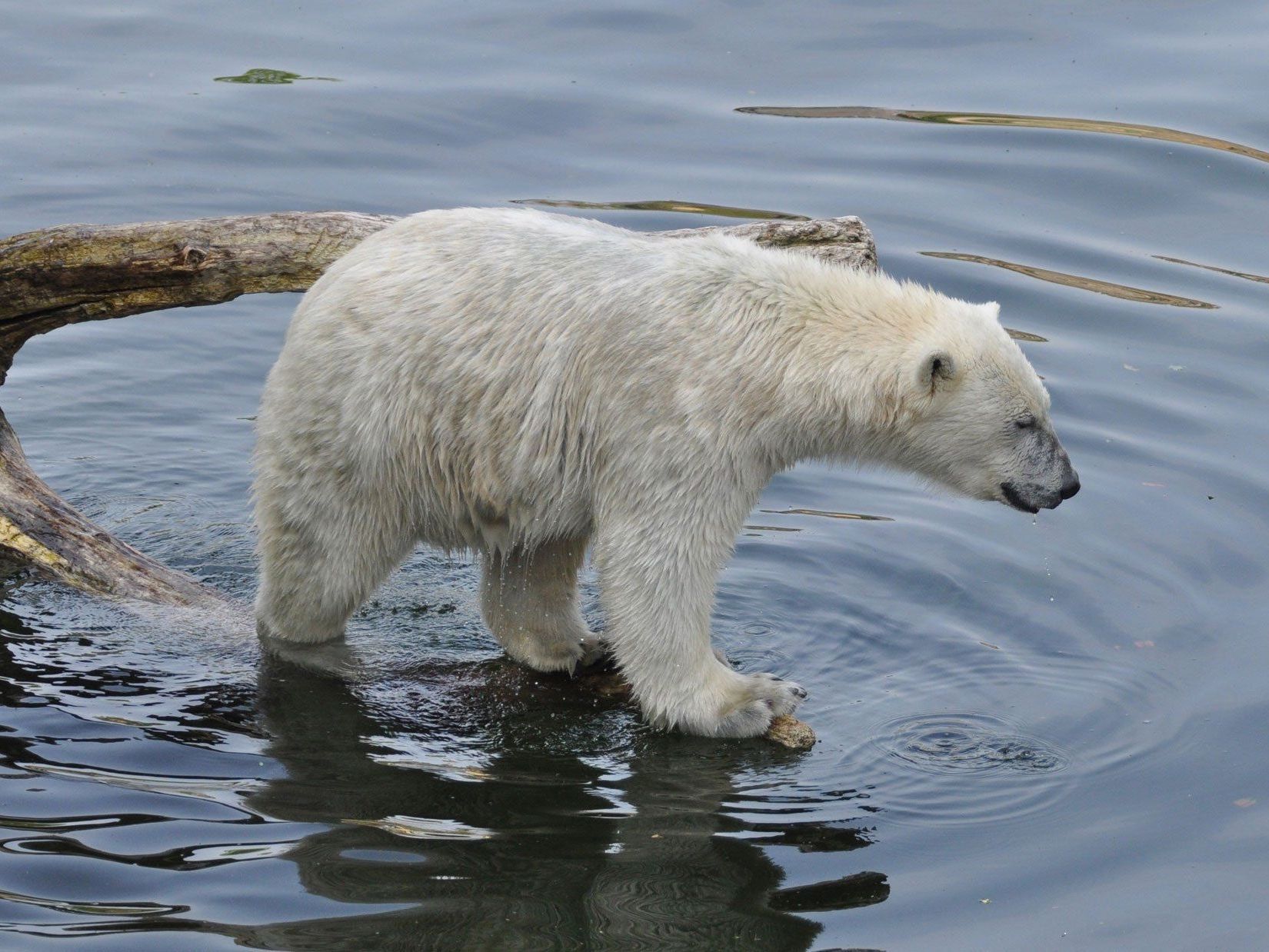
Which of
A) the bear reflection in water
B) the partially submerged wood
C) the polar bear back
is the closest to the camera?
the bear reflection in water

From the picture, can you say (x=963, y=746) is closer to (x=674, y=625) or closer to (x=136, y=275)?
(x=674, y=625)

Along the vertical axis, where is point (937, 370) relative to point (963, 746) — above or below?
above

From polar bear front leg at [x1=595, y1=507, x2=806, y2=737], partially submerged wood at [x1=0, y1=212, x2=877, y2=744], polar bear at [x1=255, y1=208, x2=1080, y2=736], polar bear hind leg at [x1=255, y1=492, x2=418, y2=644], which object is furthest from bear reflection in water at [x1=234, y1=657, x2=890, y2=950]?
partially submerged wood at [x1=0, y1=212, x2=877, y2=744]

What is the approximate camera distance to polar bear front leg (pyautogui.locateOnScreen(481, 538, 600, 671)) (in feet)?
25.9

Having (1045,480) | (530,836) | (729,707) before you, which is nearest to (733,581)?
(729,707)

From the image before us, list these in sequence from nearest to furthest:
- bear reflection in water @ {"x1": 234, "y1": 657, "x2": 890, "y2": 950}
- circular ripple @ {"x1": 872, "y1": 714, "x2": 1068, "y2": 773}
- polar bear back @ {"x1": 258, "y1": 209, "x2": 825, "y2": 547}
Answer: bear reflection in water @ {"x1": 234, "y1": 657, "x2": 890, "y2": 950}
polar bear back @ {"x1": 258, "y1": 209, "x2": 825, "y2": 547}
circular ripple @ {"x1": 872, "y1": 714, "x2": 1068, "y2": 773}

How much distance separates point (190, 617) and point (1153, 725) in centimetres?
442

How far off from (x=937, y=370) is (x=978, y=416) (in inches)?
11.4

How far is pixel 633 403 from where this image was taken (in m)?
6.84

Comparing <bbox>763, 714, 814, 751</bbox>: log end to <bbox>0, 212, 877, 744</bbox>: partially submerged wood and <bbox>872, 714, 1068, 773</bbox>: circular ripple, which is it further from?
<bbox>0, 212, 877, 744</bbox>: partially submerged wood

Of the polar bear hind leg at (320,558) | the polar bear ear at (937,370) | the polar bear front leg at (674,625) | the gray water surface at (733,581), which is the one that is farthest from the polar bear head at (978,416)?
the polar bear hind leg at (320,558)

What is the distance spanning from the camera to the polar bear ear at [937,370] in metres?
6.68

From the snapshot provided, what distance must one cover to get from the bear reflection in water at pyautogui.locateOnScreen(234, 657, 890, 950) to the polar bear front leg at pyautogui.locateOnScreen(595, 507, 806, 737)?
0.19 metres

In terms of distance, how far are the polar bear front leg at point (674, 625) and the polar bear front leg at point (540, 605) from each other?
82cm
